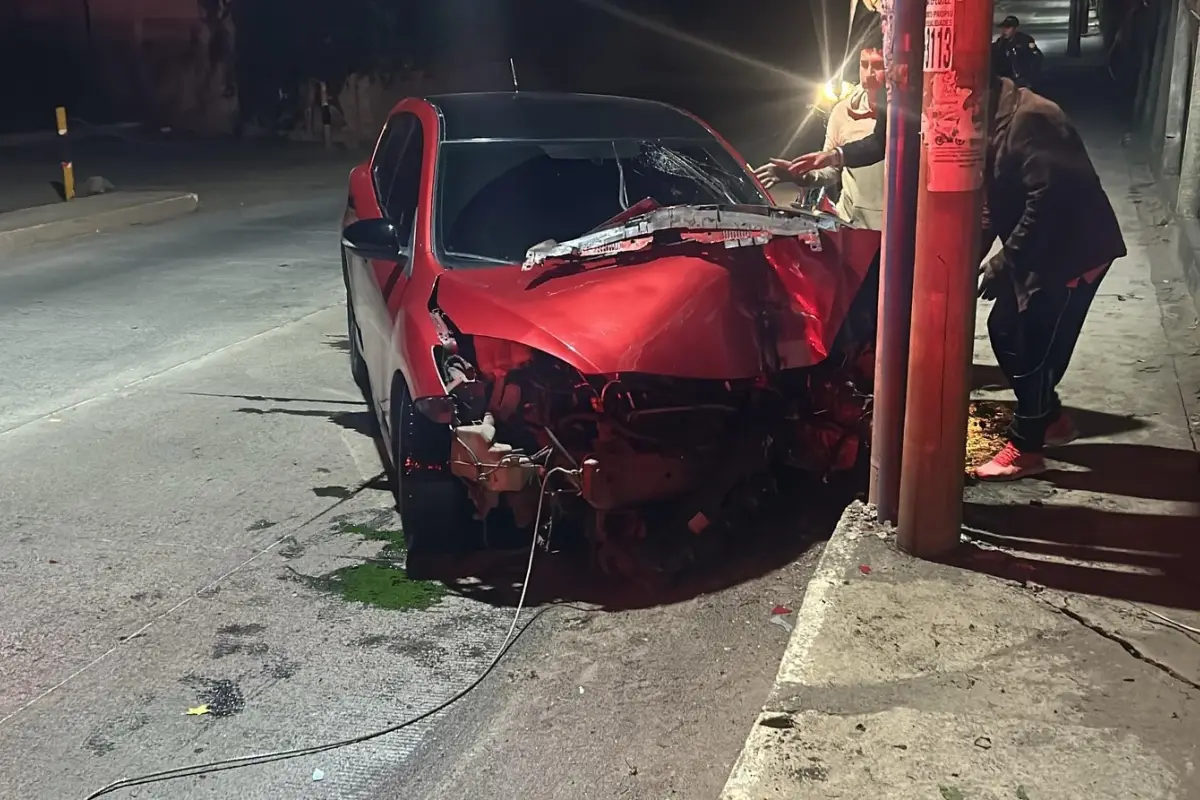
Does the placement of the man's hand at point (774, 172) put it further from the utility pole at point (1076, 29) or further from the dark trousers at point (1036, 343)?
the utility pole at point (1076, 29)

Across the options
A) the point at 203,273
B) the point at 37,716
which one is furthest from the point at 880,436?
the point at 203,273

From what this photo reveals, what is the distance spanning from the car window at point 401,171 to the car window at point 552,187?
0.21m

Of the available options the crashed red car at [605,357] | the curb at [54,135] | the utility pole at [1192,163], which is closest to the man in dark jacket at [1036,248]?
the crashed red car at [605,357]

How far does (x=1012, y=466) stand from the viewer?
5.12 meters

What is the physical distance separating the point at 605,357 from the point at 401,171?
2.38m

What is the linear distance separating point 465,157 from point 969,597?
3009 mm

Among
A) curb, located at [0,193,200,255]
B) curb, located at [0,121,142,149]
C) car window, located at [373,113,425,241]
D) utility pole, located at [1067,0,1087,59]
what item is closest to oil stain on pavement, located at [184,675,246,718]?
car window, located at [373,113,425,241]

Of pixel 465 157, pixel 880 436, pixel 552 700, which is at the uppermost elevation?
pixel 465 157

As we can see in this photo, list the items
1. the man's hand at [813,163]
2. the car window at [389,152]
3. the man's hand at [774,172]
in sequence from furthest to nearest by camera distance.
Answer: the car window at [389,152]
the man's hand at [774,172]
the man's hand at [813,163]

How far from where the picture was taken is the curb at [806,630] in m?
2.99

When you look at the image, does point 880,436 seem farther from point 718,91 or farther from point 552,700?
point 718,91

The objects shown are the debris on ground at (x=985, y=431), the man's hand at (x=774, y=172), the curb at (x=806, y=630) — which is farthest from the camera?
the man's hand at (x=774, y=172)

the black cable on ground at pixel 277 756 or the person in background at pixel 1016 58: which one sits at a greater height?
the person in background at pixel 1016 58

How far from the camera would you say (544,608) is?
4.33 m
